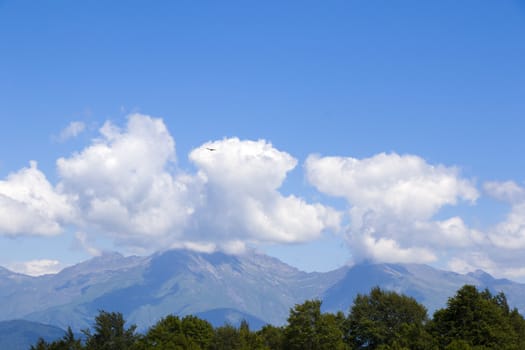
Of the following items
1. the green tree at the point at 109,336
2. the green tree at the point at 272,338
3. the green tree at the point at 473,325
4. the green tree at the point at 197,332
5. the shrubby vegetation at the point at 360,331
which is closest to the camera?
the green tree at the point at 473,325

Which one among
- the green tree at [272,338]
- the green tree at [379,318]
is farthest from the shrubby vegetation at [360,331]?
the green tree at [272,338]

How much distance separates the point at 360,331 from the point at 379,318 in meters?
5.76

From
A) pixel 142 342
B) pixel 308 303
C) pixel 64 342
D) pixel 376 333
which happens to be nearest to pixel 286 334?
pixel 308 303

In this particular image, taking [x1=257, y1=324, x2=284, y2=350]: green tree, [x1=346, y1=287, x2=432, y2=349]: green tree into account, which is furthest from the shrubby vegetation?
[x1=257, y1=324, x2=284, y2=350]: green tree

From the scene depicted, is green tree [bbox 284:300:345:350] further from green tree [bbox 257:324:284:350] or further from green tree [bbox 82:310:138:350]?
green tree [bbox 82:310:138:350]

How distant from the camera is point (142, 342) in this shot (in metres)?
140

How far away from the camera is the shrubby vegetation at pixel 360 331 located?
401 ft

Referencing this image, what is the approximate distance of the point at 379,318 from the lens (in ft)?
501

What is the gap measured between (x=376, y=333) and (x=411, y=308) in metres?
13.3

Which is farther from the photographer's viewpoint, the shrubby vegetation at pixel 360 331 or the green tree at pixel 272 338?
the green tree at pixel 272 338

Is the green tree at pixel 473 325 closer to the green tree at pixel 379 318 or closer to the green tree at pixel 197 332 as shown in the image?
the green tree at pixel 379 318

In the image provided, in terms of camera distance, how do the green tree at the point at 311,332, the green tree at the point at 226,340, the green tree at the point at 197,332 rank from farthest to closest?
the green tree at the point at 197,332 < the green tree at the point at 226,340 < the green tree at the point at 311,332

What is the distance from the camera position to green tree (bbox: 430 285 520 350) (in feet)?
389

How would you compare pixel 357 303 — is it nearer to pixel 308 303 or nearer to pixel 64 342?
pixel 308 303
